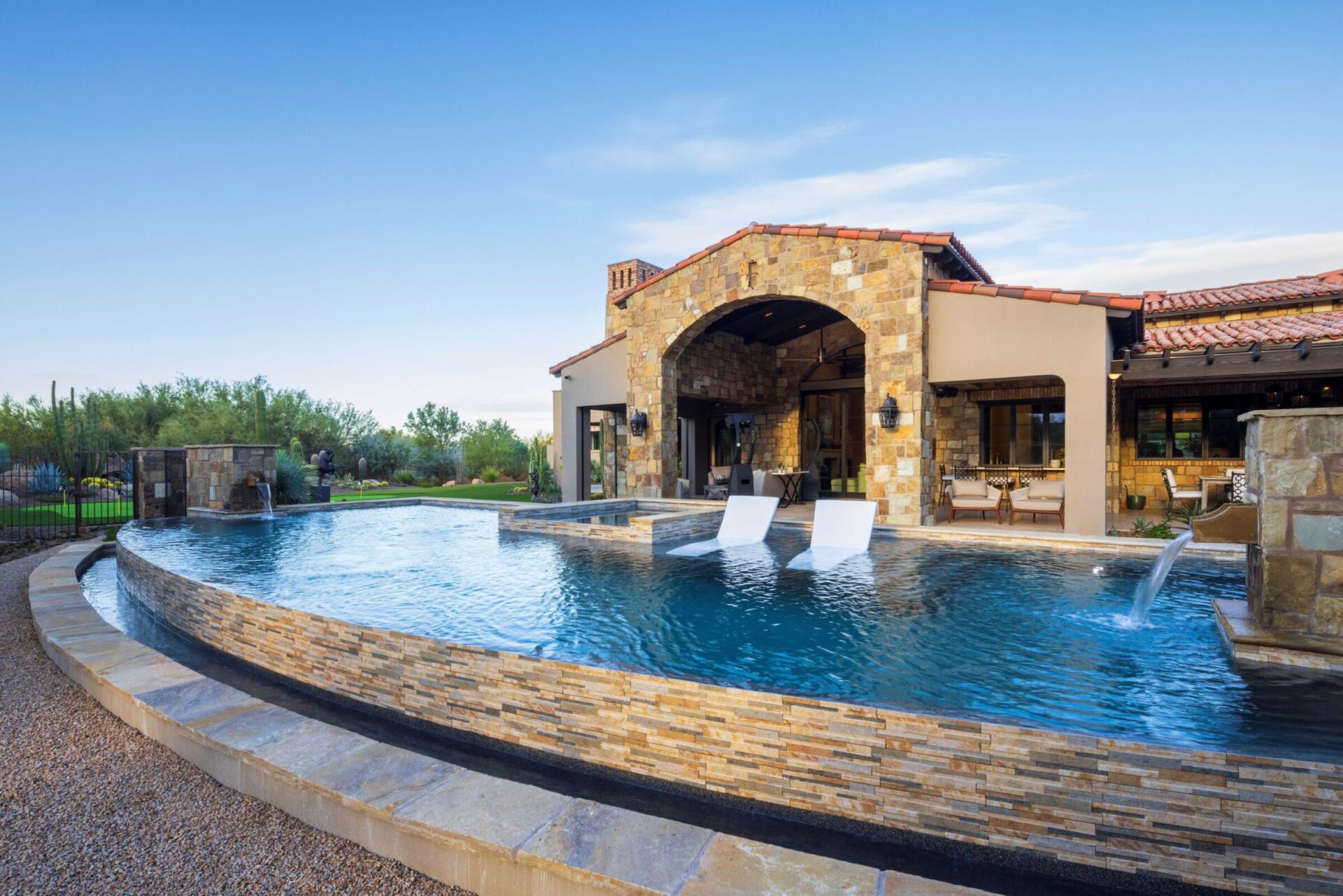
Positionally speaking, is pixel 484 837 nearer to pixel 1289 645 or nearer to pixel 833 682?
pixel 833 682

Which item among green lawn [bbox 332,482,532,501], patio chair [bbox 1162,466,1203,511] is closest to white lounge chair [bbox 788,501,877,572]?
patio chair [bbox 1162,466,1203,511]

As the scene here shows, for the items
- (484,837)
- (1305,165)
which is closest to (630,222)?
(1305,165)

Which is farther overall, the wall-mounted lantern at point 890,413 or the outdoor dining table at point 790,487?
the outdoor dining table at point 790,487

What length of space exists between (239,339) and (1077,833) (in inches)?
1047

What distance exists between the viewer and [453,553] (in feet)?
25.8

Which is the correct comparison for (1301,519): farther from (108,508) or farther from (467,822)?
(108,508)

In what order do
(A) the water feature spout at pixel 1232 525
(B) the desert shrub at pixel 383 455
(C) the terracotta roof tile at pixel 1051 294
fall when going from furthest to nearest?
(B) the desert shrub at pixel 383 455
(C) the terracotta roof tile at pixel 1051 294
(A) the water feature spout at pixel 1232 525

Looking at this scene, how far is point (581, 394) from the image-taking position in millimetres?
14273

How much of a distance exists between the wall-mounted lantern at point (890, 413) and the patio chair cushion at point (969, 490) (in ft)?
6.80

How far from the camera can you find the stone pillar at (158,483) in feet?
38.0

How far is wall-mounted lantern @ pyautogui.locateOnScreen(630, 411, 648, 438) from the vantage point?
12.9m

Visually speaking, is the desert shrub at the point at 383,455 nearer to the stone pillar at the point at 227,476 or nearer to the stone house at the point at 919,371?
the stone house at the point at 919,371

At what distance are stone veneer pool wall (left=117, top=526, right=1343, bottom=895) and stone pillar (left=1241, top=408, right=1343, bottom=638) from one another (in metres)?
2.01

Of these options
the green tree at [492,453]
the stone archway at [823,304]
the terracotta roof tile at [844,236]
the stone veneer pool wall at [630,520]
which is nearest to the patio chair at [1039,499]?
the stone archway at [823,304]
